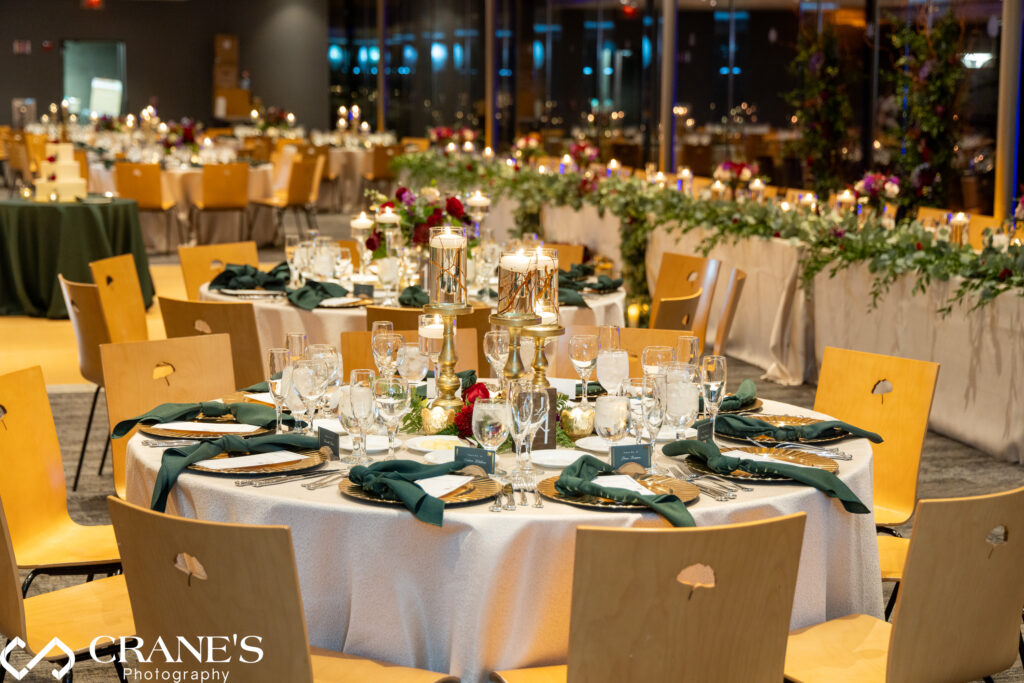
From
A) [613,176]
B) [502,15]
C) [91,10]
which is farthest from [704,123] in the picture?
[91,10]

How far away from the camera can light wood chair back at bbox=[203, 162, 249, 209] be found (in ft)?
39.4

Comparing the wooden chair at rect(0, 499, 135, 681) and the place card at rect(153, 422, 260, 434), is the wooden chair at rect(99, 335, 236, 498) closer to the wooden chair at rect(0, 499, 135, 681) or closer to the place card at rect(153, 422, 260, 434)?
the place card at rect(153, 422, 260, 434)

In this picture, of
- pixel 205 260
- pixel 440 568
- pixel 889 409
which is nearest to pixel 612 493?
pixel 440 568

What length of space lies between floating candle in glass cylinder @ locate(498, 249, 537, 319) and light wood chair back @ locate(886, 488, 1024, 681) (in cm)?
103

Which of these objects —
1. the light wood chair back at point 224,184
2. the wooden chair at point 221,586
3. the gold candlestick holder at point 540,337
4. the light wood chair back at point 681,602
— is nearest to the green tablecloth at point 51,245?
the light wood chair back at point 224,184

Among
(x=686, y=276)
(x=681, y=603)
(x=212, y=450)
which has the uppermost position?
(x=686, y=276)

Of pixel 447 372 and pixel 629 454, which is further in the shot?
pixel 447 372

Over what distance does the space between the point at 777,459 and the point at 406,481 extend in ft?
2.80

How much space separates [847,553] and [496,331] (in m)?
0.97

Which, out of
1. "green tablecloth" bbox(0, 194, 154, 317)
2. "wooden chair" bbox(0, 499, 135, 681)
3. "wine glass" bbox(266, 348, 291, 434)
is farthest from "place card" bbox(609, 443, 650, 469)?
"green tablecloth" bbox(0, 194, 154, 317)

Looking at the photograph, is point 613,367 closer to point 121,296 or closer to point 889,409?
point 889,409

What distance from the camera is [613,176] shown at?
31.7ft

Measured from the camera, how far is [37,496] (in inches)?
118

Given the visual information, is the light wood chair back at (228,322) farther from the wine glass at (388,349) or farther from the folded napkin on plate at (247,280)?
the wine glass at (388,349)
